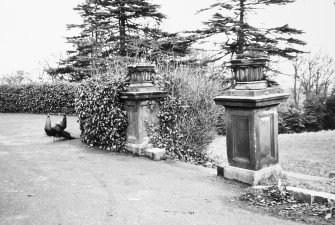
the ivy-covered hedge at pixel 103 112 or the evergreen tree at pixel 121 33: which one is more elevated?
the evergreen tree at pixel 121 33

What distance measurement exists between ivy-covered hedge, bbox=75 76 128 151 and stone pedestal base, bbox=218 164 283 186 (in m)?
3.26

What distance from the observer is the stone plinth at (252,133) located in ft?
17.7

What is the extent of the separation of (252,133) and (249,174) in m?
0.70

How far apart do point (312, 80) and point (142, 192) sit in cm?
4012

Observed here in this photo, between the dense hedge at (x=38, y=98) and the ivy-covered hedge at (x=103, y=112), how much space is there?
429 inches

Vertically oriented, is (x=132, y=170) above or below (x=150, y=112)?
below

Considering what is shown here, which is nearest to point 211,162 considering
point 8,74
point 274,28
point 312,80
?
point 274,28

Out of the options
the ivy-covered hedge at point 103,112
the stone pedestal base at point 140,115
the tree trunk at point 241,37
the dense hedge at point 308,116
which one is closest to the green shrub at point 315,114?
the dense hedge at point 308,116

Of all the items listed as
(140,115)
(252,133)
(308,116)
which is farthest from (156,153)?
(308,116)

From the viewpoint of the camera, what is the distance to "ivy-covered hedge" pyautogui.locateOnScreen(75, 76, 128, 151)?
827cm

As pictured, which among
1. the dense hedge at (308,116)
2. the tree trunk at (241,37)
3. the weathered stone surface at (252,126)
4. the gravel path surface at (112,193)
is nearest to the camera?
the gravel path surface at (112,193)

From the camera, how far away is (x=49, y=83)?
69.4 ft

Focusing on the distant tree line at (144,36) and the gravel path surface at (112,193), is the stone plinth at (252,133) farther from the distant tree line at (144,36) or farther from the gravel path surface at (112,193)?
the distant tree line at (144,36)

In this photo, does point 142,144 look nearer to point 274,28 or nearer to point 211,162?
point 211,162
